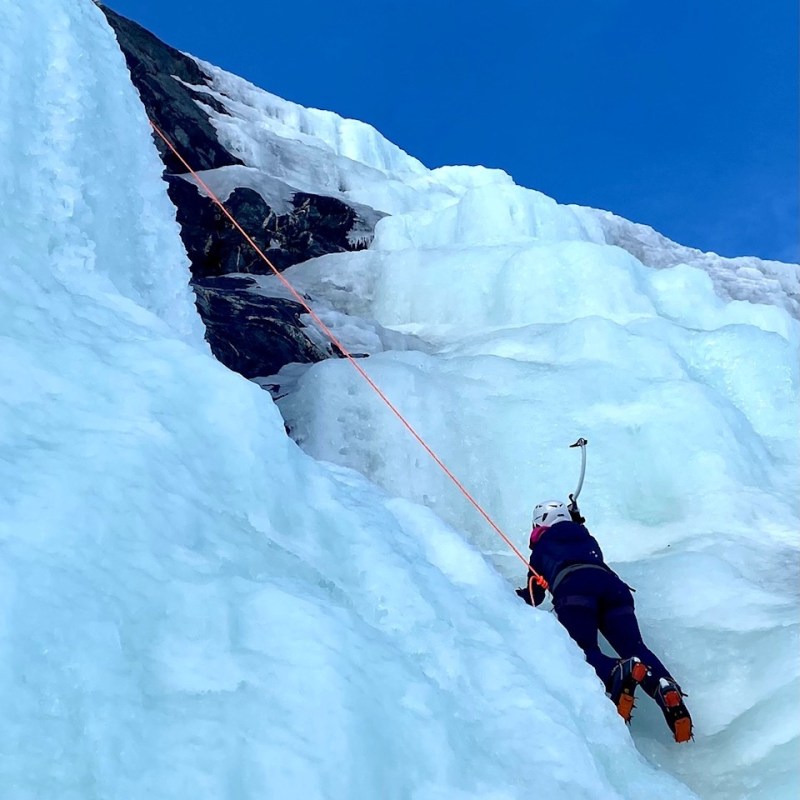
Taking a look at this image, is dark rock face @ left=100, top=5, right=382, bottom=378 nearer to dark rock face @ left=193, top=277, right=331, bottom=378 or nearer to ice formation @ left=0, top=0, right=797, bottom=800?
dark rock face @ left=193, top=277, right=331, bottom=378

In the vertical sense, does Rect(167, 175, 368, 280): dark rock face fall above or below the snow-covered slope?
above

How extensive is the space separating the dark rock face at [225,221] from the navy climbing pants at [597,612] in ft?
17.8

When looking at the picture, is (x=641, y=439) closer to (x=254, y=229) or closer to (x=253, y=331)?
(x=253, y=331)

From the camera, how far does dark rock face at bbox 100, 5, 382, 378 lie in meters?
8.93

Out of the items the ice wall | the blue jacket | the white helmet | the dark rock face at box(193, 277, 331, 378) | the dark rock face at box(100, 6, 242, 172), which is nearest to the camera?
the ice wall

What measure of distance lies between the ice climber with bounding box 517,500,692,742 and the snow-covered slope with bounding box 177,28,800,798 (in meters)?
0.27

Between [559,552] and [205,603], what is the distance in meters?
2.54

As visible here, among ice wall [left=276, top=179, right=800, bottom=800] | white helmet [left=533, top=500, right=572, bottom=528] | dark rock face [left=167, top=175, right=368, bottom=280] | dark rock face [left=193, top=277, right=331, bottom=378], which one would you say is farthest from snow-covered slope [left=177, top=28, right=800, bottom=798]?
dark rock face [left=167, top=175, right=368, bottom=280]

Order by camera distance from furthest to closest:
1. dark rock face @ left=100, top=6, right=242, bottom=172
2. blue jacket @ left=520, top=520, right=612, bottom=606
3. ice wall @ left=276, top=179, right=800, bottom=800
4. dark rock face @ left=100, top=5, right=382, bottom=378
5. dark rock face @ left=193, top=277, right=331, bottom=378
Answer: dark rock face @ left=100, top=6, right=242, bottom=172 < dark rock face @ left=100, top=5, right=382, bottom=378 < dark rock face @ left=193, top=277, right=331, bottom=378 < blue jacket @ left=520, top=520, right=612, bottom=606 < ice wall @ left=276, top=179, right=800, bottom=800

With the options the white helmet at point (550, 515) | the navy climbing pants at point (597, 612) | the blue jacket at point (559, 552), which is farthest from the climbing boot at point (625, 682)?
the white helmet at point (550, 515)

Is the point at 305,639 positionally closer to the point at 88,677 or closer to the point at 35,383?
the point at 88,677

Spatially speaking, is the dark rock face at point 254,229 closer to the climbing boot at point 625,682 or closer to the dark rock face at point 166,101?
the dark rock face at point 166,101

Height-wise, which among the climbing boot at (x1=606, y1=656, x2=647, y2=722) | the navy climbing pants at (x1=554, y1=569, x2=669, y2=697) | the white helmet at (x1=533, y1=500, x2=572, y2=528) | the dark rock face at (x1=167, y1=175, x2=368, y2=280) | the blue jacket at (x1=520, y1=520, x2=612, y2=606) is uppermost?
the dark rock face at (x1=167, y1=175, x2=368, y2=280)

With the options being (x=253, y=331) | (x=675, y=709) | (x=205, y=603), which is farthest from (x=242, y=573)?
(x=253, y=331)
